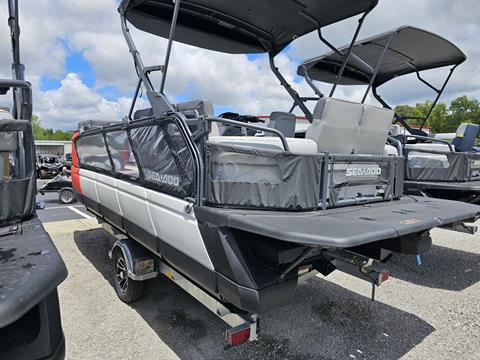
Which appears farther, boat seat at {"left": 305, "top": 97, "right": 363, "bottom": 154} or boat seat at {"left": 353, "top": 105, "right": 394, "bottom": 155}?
boat seat at {"left": 353, "top": 105, "right": 394, "bottom": 155}

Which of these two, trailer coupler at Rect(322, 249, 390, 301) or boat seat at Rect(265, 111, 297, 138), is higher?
boat seat at Rect(265, 111, 297, 138)

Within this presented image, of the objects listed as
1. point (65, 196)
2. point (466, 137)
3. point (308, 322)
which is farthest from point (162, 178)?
point (65, 196)

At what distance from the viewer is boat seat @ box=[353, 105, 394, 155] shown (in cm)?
318

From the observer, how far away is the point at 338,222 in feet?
7.13

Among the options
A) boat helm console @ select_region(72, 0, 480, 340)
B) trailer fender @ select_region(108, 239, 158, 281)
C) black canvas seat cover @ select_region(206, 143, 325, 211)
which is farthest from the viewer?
trailer fender @ select_region(108, 239, 158, 281)

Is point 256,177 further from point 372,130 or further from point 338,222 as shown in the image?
point 372,130

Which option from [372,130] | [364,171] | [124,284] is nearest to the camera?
[364,171]

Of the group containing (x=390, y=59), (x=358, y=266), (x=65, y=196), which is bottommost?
(x=65, y=196)

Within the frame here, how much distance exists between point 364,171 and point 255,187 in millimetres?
1233

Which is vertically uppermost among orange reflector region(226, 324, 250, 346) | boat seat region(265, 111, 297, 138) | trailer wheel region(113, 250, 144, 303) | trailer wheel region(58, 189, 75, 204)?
boat seat region(265, 111, 297, 138)

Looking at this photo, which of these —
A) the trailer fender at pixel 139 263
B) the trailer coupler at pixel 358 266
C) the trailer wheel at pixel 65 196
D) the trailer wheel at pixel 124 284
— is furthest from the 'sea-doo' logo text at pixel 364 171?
the trailer wheel at pixel 65 196

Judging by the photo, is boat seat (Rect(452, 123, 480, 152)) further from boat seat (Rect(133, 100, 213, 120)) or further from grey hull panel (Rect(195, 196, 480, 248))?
boat seat (Rect(133, 100, 213, 120))

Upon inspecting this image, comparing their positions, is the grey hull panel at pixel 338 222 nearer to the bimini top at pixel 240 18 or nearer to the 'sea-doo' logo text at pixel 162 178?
the 'sea-doo' logo text at pixel 162 178

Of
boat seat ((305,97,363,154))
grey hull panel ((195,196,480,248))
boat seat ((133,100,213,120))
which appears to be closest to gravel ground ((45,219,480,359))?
grey hull panel ((195,196,480,248))
